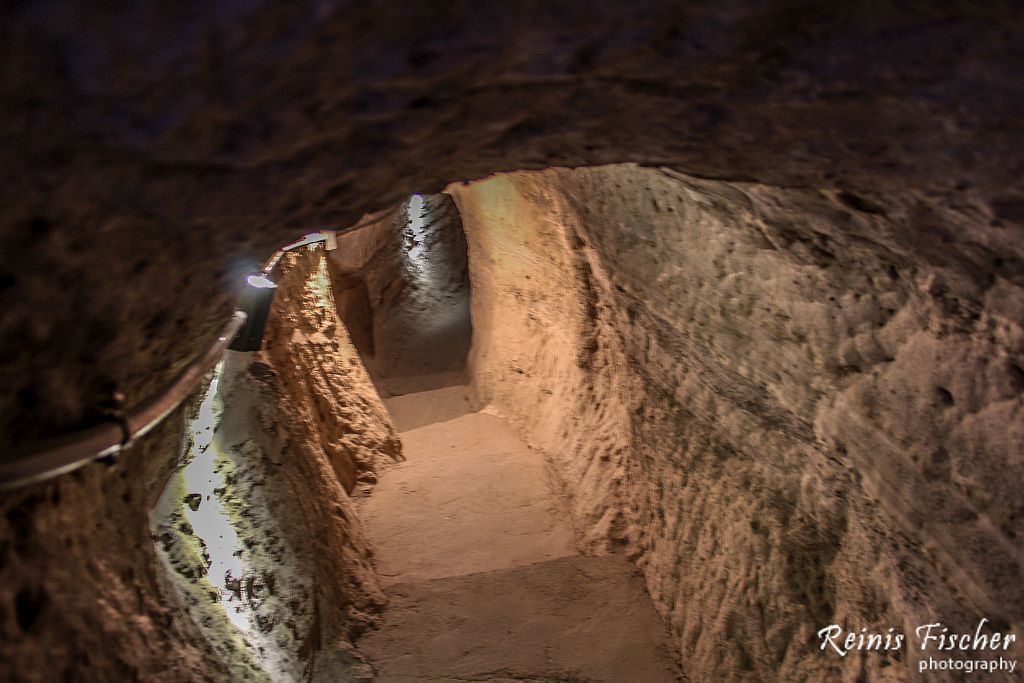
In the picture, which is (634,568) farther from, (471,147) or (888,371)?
(471,147)

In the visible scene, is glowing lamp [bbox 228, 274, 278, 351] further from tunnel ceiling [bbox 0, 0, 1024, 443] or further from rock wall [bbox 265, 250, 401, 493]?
tunnel ceiling [bbox 0, 0, 1024, 443]

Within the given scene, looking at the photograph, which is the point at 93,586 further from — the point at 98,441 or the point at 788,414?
the point at 788,414

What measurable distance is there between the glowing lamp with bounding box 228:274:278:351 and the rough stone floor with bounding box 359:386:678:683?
145cm

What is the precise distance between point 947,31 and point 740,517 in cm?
208

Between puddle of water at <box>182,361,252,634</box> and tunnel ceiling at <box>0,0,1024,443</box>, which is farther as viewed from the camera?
puddle of water at <box>182,361,252,634</box>

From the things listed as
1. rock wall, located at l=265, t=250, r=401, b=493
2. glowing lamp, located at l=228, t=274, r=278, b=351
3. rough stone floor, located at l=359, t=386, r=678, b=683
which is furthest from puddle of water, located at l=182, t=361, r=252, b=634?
rough stone floor, located at l=359, t=386, r=678, b=683

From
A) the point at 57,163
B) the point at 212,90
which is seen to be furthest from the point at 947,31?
the point at 57,163

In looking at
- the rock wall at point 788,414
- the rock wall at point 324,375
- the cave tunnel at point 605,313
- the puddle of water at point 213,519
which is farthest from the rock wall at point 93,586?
the rock wall at point 324,375

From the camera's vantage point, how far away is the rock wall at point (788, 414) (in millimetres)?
1646

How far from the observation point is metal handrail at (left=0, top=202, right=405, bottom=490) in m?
1.30

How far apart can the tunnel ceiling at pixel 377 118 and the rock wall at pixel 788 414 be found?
0.78ft

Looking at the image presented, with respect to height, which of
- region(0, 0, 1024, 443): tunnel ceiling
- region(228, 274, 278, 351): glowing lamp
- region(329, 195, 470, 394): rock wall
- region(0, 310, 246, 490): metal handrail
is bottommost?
region(329, 195, 470, 394): rock wall

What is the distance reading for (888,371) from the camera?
1.88m

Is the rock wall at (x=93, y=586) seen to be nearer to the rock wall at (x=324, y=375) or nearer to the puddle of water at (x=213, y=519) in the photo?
the puddle of water at (x=213, y=519)
